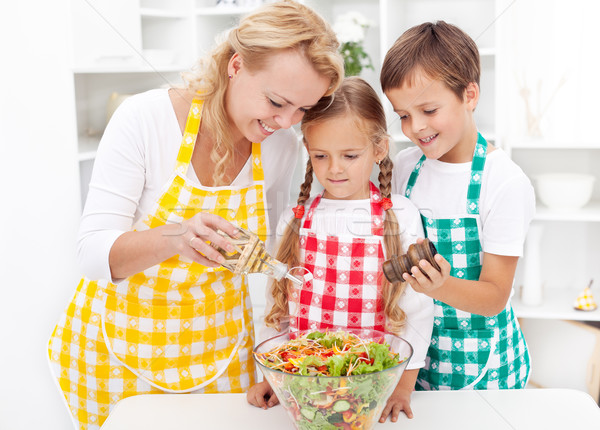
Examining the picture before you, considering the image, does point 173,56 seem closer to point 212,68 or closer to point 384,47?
point 384,47

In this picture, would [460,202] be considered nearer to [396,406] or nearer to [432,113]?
[432,113]

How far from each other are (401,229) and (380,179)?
0.38 ft

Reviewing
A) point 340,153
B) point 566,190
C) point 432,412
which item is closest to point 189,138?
point 340,153


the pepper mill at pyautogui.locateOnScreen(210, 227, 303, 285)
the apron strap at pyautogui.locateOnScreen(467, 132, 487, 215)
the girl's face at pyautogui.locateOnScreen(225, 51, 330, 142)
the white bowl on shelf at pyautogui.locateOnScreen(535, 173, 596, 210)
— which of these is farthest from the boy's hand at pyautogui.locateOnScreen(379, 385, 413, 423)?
the white bowl on shelf at pyautogui.locateOnScreen(535, 173, 596, 210)

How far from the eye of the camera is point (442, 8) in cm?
211

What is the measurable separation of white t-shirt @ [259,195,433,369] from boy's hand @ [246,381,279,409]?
183 mm

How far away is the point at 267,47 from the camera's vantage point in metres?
1.00

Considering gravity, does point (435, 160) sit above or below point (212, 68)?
below

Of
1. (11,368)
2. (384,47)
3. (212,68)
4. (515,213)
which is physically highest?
(384,47)

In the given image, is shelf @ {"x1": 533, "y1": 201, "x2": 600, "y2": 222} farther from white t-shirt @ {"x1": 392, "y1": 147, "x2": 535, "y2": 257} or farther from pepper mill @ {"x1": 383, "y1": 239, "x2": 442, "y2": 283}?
pepper mill @ {"x1": 383, "y1": 239, "x2": 442, "y2": 283}

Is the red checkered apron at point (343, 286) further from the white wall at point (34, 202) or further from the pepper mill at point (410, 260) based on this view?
the white wall at point (34, 202)

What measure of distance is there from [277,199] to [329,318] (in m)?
0.29

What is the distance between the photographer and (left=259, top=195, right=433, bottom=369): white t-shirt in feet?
3.49

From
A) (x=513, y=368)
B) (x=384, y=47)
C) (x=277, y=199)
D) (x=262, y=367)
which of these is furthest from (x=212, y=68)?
(x=384, y=47)
